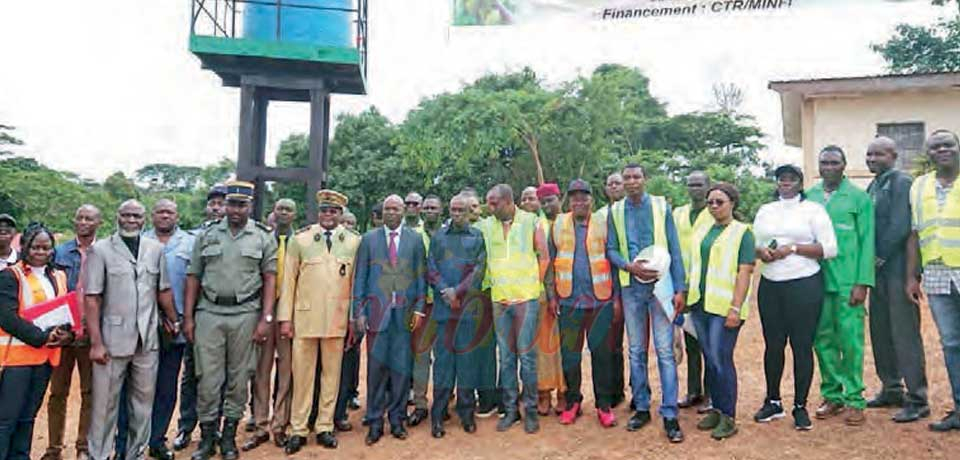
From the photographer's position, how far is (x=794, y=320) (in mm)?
5035

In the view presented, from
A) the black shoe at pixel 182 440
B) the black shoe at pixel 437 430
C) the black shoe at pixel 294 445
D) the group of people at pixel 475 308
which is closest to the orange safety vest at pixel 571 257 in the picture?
the group of people at pixel 475 308

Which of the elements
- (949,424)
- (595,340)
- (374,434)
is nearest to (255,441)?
(374,434)

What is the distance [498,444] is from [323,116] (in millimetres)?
5933

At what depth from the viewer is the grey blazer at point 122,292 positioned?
496cm

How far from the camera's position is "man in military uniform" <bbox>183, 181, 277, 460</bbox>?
5219mm

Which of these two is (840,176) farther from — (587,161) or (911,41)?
(911,41)

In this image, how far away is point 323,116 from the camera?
9.83m

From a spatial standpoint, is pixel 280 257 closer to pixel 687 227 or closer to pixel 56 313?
pixel 56 313

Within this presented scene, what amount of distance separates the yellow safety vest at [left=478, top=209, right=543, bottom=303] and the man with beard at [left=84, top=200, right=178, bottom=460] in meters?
2.50

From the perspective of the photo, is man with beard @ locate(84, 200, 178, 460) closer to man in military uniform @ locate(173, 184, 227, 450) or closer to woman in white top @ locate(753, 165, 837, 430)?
man in military uniform @ locate(173, 184, 227, 450)

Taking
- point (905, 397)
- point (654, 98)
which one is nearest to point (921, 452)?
point (905, 397)

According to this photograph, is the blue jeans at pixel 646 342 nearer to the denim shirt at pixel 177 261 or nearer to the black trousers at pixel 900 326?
the black trousers at pixel 900 326

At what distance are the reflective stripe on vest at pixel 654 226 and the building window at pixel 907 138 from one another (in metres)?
11.2

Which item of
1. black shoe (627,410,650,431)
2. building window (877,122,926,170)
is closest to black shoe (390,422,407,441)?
black shoe (627,410,650,431)
